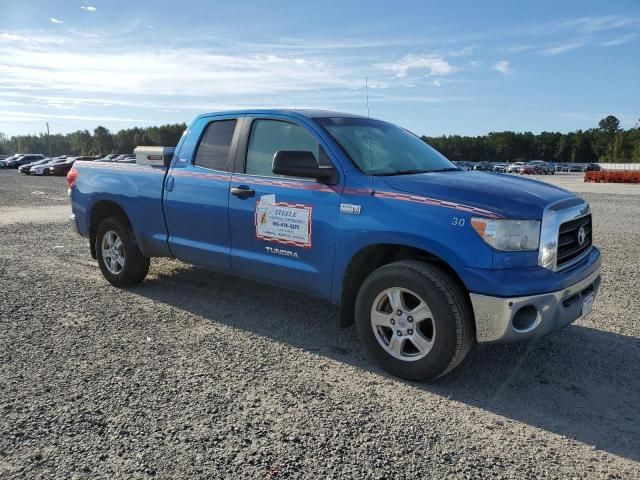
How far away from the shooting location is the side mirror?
13.1ft

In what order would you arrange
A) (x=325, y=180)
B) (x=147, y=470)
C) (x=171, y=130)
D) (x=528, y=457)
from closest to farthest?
(x=147, y=470) < (x=528, y=457) < (x=325, y=180) < (x=171, y=130)

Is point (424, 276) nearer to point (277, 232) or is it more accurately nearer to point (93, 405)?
point (277, 232)

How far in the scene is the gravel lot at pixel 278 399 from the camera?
9.08 ft

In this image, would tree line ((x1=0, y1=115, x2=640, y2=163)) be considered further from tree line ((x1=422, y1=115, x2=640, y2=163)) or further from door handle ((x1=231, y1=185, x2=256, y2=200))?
door handle ((x1=231, y1=185, x2=256, y2=200))

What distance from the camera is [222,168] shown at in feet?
16.1

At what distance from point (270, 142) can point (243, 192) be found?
1.65 ft

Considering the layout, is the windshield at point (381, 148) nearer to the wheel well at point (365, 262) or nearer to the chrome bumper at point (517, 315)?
the wheel well at point (365, 262)

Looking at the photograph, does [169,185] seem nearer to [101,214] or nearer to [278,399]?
[101,214]

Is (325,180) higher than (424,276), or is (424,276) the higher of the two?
(325,180)

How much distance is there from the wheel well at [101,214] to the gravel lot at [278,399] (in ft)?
3.05

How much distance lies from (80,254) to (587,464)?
742cm

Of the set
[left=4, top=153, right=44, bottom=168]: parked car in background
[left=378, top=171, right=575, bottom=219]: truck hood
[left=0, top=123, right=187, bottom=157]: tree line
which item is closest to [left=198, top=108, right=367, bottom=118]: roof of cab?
[left=378, top=171, right=575, bottom=219]: truck hood

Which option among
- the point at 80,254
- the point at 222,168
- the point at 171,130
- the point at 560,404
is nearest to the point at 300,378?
the point at 560,404

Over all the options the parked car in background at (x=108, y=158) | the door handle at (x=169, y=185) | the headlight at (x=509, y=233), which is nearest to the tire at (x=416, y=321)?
the headlight at (x=509, y=233)
